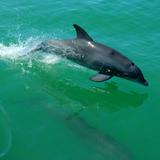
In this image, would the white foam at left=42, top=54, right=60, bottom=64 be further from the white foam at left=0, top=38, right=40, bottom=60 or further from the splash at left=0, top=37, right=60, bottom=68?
the white foam at left=0, top=38, right=40, bottom=60

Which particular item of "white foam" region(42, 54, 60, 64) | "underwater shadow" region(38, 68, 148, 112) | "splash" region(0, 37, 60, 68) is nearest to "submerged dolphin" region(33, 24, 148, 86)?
"underwater shadow" region(38, 68, 148, 112)

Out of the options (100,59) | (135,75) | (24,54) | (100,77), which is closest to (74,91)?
(100,77)

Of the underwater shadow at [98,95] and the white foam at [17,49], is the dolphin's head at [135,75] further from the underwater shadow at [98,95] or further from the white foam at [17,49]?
the white foam at [17,49]

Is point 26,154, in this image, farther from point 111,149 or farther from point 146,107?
point 146,107

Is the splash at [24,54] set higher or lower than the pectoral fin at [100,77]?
lower

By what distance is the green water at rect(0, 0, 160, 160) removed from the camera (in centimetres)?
1314

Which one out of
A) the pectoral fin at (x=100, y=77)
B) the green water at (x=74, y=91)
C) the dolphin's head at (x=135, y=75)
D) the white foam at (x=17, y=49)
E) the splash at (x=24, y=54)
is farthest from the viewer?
the white foam at (x=17, y=49)

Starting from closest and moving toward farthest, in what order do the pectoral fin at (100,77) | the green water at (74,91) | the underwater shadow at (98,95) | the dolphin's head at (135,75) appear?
the green water at (74,91), the pectoral fin at (100,77), the underwater shadow at (98,95), the dolphin's head at (135,75)

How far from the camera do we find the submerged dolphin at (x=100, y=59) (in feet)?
50.2

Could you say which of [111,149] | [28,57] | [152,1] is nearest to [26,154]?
[111,149]

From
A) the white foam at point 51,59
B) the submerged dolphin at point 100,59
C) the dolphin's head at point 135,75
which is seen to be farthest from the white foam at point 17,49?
the dolphin's head at point 135,75

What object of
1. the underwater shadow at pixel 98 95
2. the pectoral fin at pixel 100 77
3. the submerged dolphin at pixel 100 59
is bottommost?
the underwater shadow at pixel 98 95

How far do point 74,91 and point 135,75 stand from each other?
2.11 m

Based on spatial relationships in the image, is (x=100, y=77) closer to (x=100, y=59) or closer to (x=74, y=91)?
(x=100, y=59)
